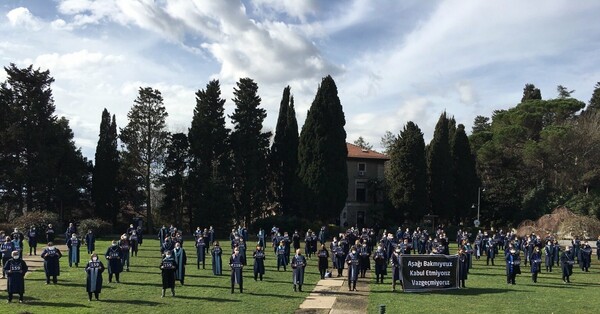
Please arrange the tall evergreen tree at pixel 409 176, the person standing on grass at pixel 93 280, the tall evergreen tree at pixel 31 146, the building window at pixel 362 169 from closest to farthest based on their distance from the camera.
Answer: the person standing on grass at pixel 93 280, the tall evergreen tree at pixel 31 146, the tall evergreen tree at pixel 409 176, the building window at pixel 362 169

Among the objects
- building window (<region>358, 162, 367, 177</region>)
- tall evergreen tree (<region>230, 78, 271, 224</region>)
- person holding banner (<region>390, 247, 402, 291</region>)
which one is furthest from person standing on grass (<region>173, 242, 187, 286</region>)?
building window (<region>358, 162, 367, 177</region>)

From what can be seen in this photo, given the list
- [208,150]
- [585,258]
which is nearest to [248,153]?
[208,150]

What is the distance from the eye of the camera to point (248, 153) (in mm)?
47312

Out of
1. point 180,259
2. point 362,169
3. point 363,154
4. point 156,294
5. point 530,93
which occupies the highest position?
point 530,93

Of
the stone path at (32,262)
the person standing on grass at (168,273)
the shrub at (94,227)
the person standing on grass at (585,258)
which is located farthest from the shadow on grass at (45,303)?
the person standing on grass at (585,258)

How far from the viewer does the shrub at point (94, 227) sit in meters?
36.4

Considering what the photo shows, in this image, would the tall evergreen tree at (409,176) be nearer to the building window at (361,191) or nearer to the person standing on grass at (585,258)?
the building window at (361,191)

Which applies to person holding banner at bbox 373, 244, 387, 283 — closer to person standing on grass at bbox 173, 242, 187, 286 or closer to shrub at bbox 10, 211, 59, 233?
person standing on grass at bbox 173, 242, 187, 286

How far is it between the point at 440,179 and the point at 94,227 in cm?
3274

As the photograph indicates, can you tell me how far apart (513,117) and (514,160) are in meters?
6.27

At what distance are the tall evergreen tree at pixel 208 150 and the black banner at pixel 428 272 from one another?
84.6 feet

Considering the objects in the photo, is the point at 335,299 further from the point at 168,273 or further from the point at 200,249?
the point at 200,249

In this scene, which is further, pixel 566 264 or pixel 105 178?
pixel 105 178

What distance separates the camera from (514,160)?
5775cm
